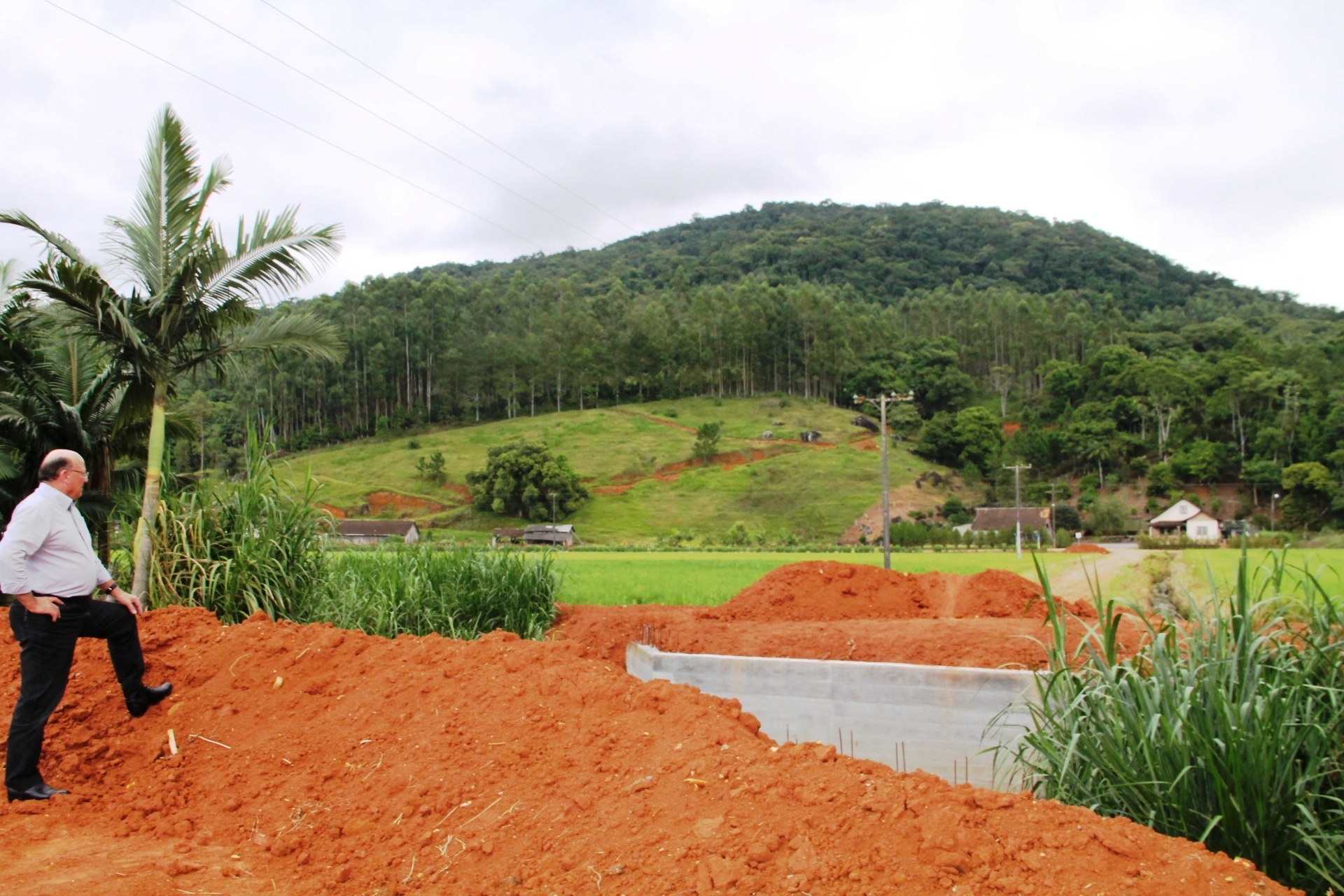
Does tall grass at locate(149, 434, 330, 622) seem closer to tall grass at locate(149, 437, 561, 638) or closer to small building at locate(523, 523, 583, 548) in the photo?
tall grass at locate(149, 437, 561, 638)

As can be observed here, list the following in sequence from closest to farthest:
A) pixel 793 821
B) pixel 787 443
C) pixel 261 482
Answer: pixel 793 821 < pixel 261 482 < pixel 787 443

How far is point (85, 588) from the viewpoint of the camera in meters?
4.89

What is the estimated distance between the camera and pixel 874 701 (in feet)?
29.1

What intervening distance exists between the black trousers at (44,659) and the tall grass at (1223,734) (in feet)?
16.7

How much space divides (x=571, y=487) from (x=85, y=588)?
2399 inches

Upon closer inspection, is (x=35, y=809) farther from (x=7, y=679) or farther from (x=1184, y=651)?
(x=1184, y=651)

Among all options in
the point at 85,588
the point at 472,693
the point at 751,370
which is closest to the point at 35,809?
the point at 85,588

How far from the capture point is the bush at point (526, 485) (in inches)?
2525

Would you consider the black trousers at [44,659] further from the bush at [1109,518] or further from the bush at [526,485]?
the bush at [1109,518]

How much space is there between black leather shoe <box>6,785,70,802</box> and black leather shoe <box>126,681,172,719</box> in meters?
0.71

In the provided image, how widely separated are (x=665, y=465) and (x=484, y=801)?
71092 millimetres

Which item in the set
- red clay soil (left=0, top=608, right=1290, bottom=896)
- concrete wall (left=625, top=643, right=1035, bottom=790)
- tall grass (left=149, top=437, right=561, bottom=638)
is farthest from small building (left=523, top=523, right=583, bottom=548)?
red clay soil (left=0, top=608, right=1290, bottom=896)

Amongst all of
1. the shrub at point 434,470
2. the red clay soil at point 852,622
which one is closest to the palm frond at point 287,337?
the red clay soil at point 852,622

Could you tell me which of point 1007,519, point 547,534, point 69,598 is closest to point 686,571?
point 69,598
